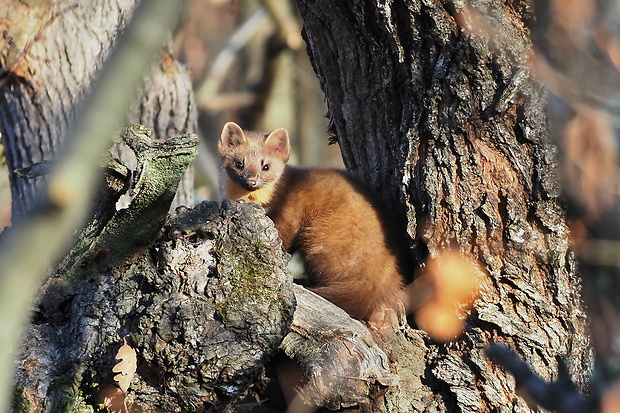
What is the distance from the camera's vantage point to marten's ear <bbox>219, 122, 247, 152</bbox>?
660cm

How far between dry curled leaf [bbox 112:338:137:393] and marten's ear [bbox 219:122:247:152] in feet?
11.0

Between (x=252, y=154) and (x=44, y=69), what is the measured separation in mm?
2131

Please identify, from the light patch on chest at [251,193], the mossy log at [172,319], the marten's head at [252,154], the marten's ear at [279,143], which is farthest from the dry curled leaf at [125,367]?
the marten's ear at [279,143]

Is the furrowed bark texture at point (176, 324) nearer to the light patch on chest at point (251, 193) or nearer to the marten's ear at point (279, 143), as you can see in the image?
the light patch on chest at point (251, 193)

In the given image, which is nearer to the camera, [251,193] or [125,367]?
[125,367]

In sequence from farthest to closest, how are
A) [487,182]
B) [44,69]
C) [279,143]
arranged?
1. [44,69]
2. [279,143]
3. [487,182]

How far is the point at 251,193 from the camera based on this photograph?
20.2 ft

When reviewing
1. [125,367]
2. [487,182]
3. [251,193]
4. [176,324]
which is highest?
[487,182]

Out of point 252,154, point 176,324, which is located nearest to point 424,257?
point 176,324

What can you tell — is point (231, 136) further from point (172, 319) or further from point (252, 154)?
point (172, 319)

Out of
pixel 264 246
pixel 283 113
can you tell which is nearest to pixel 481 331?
pixel 264 246

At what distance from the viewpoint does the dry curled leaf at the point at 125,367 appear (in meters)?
3.46

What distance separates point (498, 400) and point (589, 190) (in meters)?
2.12

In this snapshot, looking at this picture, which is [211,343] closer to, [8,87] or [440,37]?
[440,37]
